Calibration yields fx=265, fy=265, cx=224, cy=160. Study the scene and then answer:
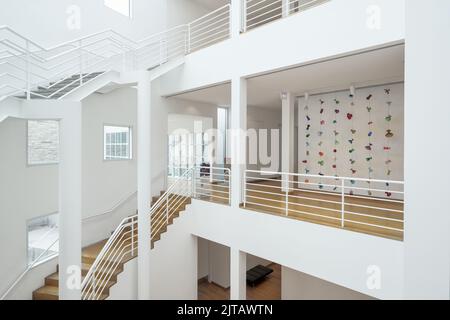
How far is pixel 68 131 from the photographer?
2.14 m

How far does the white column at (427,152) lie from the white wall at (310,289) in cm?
277

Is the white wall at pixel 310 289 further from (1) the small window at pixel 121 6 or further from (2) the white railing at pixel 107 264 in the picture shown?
(1) the small window at pixel 121 6

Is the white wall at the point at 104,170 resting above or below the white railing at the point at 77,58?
below

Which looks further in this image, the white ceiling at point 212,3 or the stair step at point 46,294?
the white ceiling at point 212,3

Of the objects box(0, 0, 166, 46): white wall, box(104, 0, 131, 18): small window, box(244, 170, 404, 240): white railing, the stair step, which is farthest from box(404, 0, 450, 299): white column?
box(104, 0, 131, 18): small window

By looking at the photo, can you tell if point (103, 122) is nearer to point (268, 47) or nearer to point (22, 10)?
point (22, 10)

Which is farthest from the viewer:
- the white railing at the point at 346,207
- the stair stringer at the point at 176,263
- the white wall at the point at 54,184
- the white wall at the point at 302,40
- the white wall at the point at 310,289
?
the white wall at the point at 310,289

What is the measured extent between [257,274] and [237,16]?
5162 millimetres

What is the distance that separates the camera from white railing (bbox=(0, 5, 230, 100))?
283 cm

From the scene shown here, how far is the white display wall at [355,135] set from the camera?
407cm

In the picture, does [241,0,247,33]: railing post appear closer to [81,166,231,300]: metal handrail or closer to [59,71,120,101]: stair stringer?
[59,71,120,101]: stair stringer

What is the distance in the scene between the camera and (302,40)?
2994 mm

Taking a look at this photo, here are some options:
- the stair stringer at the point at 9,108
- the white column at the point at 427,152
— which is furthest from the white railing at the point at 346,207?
the stair stringer at the point at 9,108

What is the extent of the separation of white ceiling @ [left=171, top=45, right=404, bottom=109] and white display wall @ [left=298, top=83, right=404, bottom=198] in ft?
0.75
